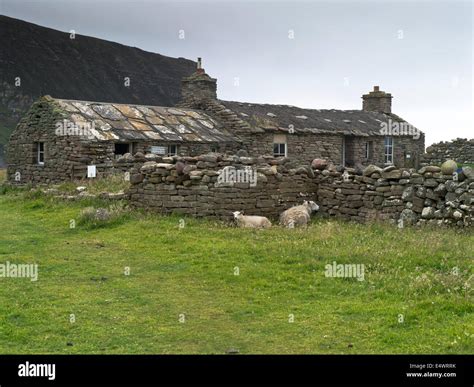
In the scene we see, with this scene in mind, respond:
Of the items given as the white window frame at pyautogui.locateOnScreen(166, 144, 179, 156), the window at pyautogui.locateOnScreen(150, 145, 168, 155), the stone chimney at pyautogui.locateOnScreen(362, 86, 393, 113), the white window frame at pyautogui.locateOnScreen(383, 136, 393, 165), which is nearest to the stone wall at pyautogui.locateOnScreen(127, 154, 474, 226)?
the window at pyautogui.locateOnScreen(150, 145, 168, 155)

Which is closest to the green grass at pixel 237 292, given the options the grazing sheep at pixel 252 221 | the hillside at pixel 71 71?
the grazing sheep at pixel 252 221

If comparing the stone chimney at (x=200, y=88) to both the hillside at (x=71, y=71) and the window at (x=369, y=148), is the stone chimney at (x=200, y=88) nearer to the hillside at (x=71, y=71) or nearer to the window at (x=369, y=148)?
the window at (x=369, y=148)

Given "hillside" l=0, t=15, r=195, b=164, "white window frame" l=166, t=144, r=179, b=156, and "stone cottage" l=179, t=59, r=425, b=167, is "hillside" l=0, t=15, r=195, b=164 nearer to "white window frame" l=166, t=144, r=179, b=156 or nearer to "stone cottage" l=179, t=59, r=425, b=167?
"stone cottage" l=179, t=59, r=425, b=167

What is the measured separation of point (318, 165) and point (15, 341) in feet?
38.4

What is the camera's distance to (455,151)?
91.0 feet

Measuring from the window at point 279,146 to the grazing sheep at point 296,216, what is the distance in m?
11.9

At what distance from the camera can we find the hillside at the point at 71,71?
65250 mm

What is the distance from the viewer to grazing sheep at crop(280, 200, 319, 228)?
46.9 ft

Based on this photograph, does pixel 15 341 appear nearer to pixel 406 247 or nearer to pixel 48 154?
pixel 406 247

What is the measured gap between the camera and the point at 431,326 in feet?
22.4

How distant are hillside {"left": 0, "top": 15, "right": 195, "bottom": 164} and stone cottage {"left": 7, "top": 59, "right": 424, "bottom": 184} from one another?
122 feet

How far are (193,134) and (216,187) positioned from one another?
10666mm

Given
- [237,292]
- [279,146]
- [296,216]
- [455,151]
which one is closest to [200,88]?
[279,146]

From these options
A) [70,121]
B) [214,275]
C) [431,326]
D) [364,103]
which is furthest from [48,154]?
[364,103]
